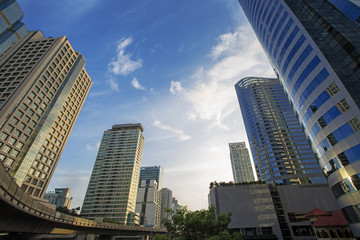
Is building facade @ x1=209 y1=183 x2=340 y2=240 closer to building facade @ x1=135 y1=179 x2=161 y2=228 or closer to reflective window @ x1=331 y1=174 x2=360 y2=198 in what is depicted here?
reflective window @ x1=331 y1=174 x2=360 y2=198

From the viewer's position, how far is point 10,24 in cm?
9981

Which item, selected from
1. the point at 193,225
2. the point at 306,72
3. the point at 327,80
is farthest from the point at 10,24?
the point at 327,80

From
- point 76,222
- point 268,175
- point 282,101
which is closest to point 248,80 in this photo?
point 282,101

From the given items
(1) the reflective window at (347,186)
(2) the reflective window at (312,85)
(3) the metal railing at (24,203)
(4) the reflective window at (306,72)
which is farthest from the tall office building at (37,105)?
(4) the reflective window at (306,72)

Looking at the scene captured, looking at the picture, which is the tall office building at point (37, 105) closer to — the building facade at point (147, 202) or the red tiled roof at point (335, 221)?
the red tiled roof at point (335, 221)

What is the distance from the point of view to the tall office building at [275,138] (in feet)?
317

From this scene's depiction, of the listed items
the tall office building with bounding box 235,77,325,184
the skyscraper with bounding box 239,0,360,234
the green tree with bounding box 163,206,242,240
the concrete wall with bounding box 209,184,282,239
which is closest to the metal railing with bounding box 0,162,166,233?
the green tree with bounding box 163,206,242,240

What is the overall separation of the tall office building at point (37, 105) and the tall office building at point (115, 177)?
5849 centimetres

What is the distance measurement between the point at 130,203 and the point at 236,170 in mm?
120044

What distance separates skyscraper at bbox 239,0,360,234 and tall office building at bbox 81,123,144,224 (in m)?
117

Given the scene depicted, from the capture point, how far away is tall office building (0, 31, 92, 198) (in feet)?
184

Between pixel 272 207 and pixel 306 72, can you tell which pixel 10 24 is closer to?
pixel 306 72

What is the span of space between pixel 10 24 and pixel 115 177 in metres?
112

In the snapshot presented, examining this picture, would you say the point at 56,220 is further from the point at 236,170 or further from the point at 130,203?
the point at 236,170
